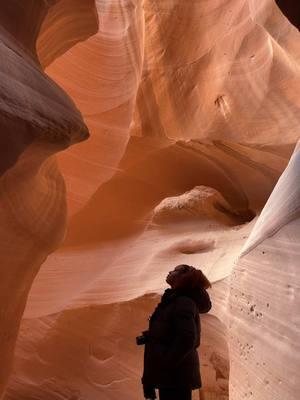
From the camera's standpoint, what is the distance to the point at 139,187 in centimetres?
518

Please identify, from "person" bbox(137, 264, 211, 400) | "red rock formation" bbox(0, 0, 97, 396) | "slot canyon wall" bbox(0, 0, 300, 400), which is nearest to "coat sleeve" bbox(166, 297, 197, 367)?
"person" bbox(137, 264, 211, 400)

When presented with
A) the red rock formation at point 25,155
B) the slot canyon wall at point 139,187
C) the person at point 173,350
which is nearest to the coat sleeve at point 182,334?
the person at point 173,350

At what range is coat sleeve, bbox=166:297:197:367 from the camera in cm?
198

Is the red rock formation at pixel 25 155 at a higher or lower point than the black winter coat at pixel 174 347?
higher

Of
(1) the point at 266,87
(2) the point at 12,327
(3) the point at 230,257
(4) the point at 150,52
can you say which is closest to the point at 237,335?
(2) the point at 12,327

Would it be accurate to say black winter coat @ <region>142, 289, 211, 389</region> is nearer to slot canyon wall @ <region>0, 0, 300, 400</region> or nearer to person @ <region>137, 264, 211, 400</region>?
person @ <region>137, 264, 211, 400</region>

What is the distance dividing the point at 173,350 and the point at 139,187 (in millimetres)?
3267

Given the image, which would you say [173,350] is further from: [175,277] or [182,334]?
[175,277]

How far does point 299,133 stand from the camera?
4.61 m

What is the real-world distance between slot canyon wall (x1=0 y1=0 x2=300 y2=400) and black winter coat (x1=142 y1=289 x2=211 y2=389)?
27cm

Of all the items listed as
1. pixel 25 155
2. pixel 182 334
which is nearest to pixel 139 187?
pixel 182 334

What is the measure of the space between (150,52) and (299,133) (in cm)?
152

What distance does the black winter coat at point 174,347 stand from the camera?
2000 mm

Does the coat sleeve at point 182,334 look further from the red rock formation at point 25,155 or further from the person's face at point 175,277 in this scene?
the red rock formation at point 25,155
